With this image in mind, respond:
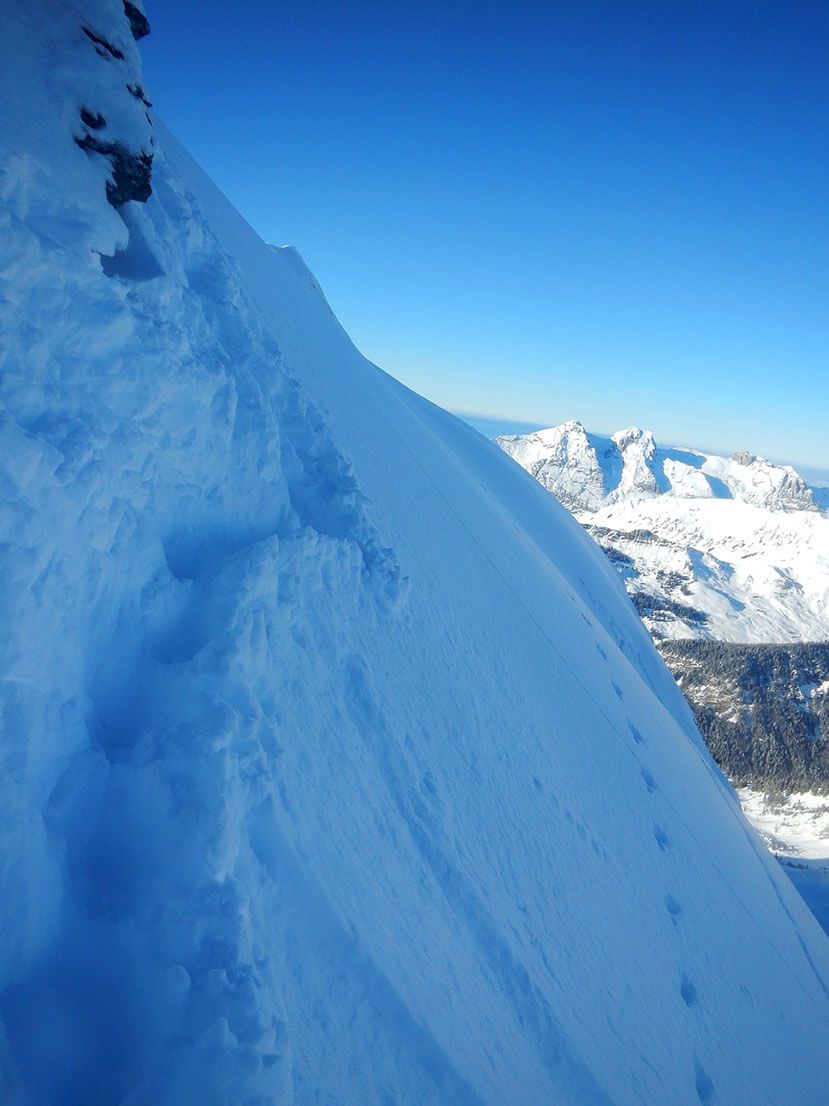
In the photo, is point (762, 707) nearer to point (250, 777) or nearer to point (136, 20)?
point (250, 777)

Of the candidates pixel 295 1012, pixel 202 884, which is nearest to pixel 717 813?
pixel 295 1012

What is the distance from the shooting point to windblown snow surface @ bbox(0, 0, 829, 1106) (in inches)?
163

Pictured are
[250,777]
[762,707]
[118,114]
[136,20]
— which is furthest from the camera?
[762,707]

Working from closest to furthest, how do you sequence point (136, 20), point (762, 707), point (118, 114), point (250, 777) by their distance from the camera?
point (250, 777) < point (118, 114) < point (136, 20) < point (762, 707)

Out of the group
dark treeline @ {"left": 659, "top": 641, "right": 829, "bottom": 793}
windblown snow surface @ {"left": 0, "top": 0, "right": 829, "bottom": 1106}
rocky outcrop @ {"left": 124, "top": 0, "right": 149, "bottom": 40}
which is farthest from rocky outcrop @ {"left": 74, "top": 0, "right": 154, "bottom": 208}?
dark treeline @ {"left": 659, "top": 641, "right": 829, "bottom": 793}

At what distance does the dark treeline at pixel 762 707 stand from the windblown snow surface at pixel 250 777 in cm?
10483

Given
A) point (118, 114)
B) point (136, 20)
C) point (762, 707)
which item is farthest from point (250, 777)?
point (762, 707)

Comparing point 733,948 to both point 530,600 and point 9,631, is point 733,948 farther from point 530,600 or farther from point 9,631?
point 9,631

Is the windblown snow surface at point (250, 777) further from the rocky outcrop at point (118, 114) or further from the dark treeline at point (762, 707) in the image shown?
Answer: the dark treeline at point (762, 707)

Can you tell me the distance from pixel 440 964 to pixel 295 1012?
1.81 metres

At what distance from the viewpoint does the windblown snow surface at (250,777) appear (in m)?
4.14

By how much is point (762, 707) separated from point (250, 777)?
144 m

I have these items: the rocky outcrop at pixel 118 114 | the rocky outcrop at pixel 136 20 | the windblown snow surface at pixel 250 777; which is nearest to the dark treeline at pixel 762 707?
the windblown snow surface at pixel 250 777

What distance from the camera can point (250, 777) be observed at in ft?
17.2
